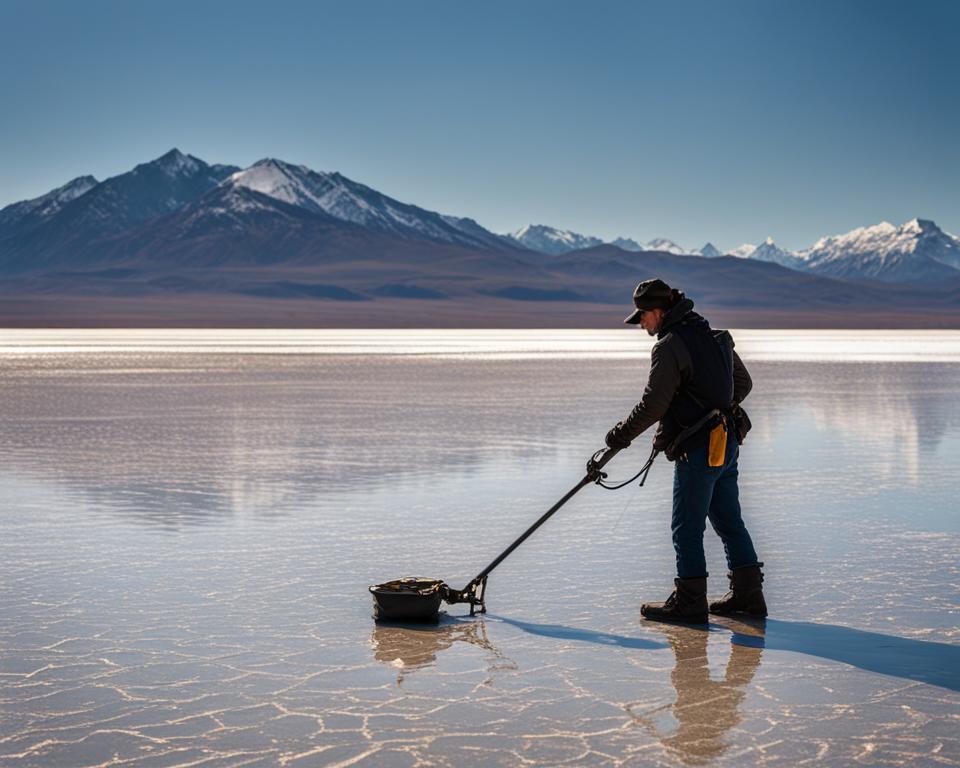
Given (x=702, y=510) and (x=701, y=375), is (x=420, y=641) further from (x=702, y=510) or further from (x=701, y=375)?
(x=701, y=375)

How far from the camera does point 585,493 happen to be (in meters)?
10.2

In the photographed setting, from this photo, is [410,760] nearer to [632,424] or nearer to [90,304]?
[632,424]

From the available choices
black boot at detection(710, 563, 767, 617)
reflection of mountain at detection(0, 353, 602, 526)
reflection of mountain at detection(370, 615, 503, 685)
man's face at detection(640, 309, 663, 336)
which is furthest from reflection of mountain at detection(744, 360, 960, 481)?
reflection of mountain at detection(370, 615, 503, 685)

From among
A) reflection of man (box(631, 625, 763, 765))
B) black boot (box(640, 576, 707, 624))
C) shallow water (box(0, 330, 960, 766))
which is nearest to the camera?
reflection of man (box(631, 625, 763, 765))

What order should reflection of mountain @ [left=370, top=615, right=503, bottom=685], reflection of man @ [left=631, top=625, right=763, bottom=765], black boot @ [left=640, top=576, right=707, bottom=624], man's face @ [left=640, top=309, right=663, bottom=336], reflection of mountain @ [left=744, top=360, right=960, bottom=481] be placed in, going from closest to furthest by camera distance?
reflection of man @ [left=631, top=625, right=763, bottom=765] < reflection of mountain @ [left=370, top=615, right=503, bottom=685] < man's face @ [left=640, top=309, right=663, bottom=336] < black boot @ [left=640, top=576, right=707, bottom=624] < reflection of mountain @ [left=744, top=360, right=960, bottom=481]

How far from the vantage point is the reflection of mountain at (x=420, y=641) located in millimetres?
5309

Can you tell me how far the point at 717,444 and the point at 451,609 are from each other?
5.30 ft

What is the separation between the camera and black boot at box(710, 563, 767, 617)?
6016mm

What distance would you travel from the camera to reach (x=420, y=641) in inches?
223

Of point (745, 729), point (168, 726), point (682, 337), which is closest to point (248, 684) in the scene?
point (168, 726)

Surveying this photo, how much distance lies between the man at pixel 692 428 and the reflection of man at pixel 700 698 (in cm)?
33

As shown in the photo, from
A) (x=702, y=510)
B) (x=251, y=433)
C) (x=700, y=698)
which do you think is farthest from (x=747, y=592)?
(x=251, y=433)

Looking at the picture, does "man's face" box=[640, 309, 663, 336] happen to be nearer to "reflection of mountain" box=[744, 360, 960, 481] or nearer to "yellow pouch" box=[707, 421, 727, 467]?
"yellow pouch" box=[707, 421, 727, 467]

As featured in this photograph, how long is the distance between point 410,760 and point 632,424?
6.76 ft
